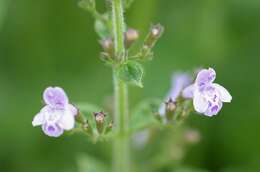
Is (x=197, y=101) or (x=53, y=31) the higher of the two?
(x=53, y=31)

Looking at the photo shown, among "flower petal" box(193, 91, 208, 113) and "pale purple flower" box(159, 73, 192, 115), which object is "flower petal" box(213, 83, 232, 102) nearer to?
"flower petal" box(193, 91, 208, 113)

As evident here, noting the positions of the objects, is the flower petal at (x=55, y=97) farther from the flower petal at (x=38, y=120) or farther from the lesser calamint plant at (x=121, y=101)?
the flower petal at (x=38, y=120)

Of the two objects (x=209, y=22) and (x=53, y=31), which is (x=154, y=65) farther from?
(x=53, y=31)

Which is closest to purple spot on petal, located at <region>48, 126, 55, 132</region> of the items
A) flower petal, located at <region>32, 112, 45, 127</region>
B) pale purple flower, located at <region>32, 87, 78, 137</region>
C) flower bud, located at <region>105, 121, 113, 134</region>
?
pale purple flower, located at <region>32, 87, 78, 137</region>

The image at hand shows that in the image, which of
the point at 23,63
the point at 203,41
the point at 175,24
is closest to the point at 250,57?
the point at 203,41

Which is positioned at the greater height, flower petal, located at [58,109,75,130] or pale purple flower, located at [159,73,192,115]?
pale purple flower, located at [159,73,192,115]

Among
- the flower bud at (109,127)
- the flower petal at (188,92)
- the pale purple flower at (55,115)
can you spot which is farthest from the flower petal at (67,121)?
the flower petal at (188,92)
